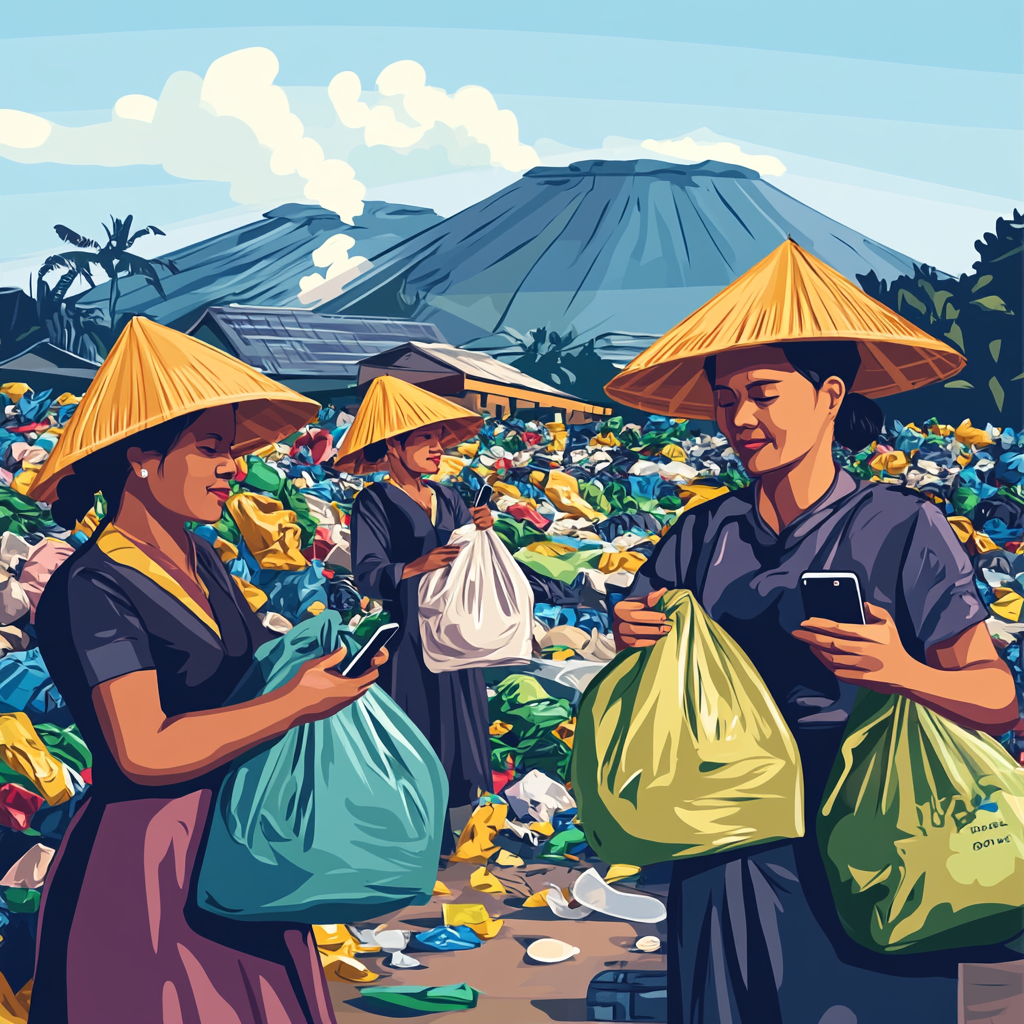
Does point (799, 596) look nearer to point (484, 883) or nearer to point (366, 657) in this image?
point (366, 657)

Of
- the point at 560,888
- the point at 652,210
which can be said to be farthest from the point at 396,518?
the point at 652,210

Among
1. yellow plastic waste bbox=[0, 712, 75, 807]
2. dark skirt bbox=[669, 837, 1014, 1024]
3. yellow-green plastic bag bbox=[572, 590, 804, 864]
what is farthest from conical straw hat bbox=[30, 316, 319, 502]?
yellow plastic waste bbox=[0, 712, 75, 807]

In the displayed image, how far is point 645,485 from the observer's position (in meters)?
8.94

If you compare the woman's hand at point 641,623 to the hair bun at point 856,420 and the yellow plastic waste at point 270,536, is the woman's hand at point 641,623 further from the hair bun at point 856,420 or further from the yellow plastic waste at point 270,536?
the yellow plastic waste at point 270,536

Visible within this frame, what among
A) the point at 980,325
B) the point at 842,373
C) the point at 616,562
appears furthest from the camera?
the point at 980,325

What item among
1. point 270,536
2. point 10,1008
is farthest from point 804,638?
A: point 270,536

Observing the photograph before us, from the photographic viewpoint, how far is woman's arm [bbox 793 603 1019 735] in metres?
1.58

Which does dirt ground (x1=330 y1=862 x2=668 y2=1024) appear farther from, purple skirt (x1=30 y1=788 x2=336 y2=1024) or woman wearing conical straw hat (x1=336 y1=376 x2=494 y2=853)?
purple skirt (x1=30 y1=788 x2=336 y2=1024)

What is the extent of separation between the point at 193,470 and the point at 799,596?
0.97 m

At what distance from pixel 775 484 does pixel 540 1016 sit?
1.71 m

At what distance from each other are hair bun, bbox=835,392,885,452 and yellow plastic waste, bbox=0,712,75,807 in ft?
8.07

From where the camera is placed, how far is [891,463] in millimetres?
9562

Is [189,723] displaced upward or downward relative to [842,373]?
downward

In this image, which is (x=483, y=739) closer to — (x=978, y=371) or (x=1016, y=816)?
(x=1016, y=816)
